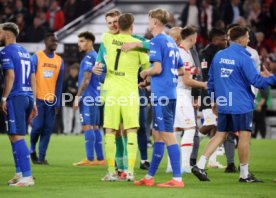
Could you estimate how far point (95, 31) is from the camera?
2820 centimetres

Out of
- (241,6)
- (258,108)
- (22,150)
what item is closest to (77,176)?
(22,150)

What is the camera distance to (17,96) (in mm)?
10938

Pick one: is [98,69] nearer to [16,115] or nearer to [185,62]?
[16,115]

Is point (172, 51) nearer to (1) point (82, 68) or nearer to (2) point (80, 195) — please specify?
(2) point (80, 195)

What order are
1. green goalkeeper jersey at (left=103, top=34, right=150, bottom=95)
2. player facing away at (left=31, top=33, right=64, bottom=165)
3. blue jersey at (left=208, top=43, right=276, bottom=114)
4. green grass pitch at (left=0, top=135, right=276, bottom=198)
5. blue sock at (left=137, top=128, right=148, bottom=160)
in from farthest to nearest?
player facing away at (left=31, top=33, right=64, bottom=165) < blue sock at (left=137, top=128, right=148, bottom=160) < blue jersey at (left=208, top=43, right=276, bottom=114) < green goalkeeper jersey at (left=103, top=34, right=150, bottom=95) < green grass pitch at (left=0, top=135, right=276, bottom=198)

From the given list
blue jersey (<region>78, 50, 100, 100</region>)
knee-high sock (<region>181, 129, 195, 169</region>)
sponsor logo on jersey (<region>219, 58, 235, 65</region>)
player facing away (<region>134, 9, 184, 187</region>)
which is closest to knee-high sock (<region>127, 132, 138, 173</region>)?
player facing away (<region>134, 9, 184, 187</region>)

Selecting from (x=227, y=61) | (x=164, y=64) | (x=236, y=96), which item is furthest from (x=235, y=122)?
(x=164, y=64)

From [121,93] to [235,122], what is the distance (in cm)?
165

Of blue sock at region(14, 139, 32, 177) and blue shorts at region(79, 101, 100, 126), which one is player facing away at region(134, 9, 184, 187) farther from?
blue shorts at region(79, 101, 100, 126)

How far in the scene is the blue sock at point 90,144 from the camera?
15227mm

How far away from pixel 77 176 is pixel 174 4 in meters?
16.1

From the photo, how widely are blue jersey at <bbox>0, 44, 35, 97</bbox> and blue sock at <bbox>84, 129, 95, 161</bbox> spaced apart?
13.9 feet

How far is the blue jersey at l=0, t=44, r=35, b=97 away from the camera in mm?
10891

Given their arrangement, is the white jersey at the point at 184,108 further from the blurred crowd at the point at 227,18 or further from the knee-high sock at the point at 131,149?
the blurred crowd at the point at 227,18
